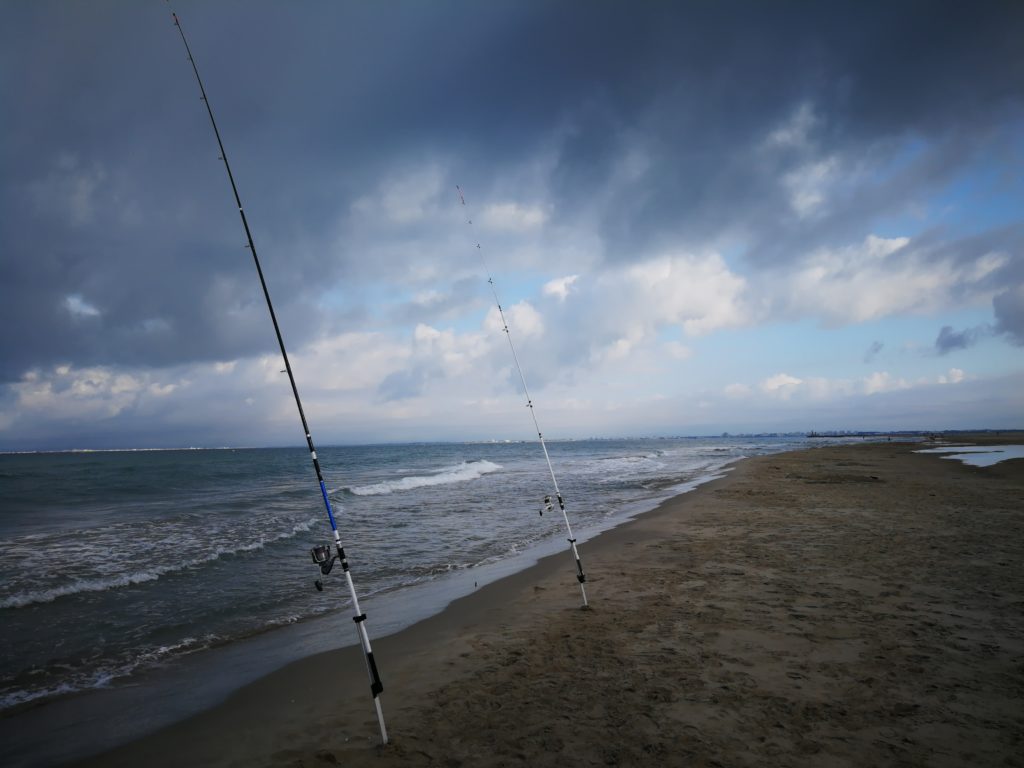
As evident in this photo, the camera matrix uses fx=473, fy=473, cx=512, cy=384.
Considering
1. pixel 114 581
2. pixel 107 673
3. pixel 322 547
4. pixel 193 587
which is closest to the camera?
pixel 322 547

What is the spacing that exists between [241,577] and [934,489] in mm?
21702

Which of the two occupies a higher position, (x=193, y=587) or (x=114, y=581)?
(x=114, y=581)

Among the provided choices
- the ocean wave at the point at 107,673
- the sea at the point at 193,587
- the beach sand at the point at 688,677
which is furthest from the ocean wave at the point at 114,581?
the beach sand at the point at 688,677

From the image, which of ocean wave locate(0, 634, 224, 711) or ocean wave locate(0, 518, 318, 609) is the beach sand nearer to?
ocean wave locate(0, 634, 224, 711)

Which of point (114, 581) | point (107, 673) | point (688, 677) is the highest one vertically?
point (114, 581)

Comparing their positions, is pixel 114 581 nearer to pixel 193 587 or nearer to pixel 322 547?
pixel 193 587

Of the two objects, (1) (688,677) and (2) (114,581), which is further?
(2) (114,581)

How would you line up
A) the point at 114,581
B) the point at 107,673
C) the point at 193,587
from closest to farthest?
the point at 107,673
the point at 193,587
the point at 114,581

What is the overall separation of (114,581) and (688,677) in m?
10.8

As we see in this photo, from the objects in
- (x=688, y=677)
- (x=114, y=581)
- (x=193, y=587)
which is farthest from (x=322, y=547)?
(x=114, y=581)

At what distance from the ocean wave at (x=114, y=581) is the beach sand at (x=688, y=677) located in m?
6.15

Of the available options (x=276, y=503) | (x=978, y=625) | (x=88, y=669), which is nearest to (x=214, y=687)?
(x=88, y=669)

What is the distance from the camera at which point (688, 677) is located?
457 centimetres

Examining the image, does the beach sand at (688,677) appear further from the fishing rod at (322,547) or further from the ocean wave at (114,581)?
the ocean wave at (114,581)
